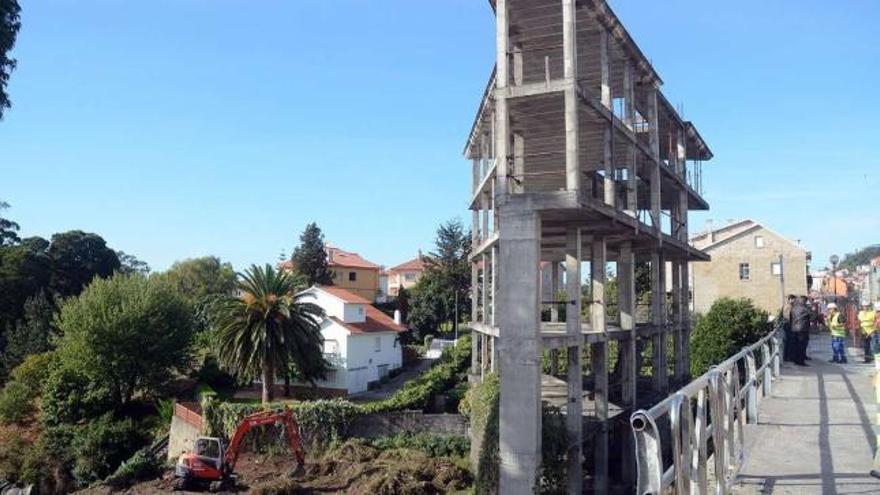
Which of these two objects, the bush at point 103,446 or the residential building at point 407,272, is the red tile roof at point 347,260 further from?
the bush at point 103,446

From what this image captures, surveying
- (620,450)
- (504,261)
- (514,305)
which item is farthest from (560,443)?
(620,450)

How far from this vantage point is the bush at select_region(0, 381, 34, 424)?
109ft

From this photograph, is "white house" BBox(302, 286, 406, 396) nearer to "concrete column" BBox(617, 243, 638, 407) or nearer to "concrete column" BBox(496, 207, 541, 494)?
"concrete column" BBox(617, 243, 638, 407)

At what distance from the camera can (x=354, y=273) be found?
67750 mm

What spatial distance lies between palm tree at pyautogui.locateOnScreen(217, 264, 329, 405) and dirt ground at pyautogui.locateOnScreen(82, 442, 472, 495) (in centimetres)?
464

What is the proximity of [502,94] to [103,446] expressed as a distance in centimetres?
2535

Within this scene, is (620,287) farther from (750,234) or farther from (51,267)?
(51,267)

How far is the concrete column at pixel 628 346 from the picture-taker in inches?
857

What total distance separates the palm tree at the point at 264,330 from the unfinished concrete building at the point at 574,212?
8407 mm

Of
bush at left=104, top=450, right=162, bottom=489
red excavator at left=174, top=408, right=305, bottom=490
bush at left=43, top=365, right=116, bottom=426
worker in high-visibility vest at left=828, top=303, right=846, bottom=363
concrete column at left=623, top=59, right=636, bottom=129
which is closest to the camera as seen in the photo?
worker in high-visibility vest at left=828, top=303, right=846, bottom=363

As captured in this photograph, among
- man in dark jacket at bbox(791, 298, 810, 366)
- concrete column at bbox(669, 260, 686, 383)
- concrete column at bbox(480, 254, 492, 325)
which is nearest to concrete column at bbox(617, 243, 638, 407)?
man in dark jacket at bbox(791, 298, 810, 366)

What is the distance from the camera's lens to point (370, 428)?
25797 mm

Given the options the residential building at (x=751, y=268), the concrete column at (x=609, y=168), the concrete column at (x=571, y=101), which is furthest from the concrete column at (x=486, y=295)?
the residential building at (x=751, y=268)

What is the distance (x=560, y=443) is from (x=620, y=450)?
7398mm
